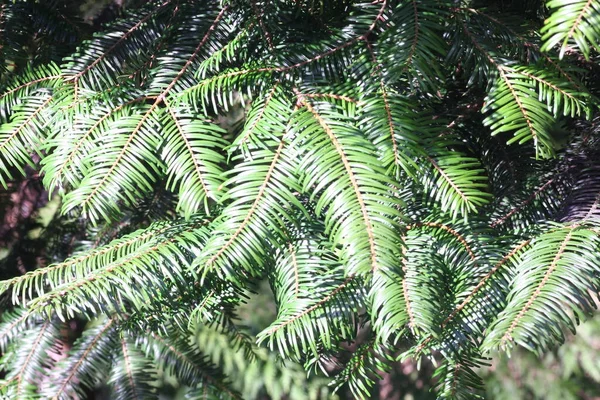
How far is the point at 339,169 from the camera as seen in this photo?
0.55m

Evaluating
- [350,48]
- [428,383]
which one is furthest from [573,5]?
[428,383]

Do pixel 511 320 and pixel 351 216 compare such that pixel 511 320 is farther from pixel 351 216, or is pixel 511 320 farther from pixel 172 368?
pixel 172 368

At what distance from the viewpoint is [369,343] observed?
0.70 meters

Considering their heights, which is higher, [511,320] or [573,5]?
[573,5]

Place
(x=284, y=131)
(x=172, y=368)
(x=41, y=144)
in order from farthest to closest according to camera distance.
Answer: (x=172, y=368) → (x=41, y=144) → (x=284, y=131)

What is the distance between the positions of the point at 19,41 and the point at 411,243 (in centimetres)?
71

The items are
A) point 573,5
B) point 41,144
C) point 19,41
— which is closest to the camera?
point 573,5

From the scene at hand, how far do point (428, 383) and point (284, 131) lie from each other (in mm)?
1454

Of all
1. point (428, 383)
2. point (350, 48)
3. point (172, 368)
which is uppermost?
point (350, 48)

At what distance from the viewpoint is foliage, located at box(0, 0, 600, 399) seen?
556 mm

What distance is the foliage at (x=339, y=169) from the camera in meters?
0.56

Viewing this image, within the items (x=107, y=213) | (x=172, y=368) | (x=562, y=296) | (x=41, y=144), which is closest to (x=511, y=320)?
(x=562, y=296)

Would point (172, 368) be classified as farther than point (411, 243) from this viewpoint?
Yes

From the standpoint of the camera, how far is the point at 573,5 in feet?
1.56
